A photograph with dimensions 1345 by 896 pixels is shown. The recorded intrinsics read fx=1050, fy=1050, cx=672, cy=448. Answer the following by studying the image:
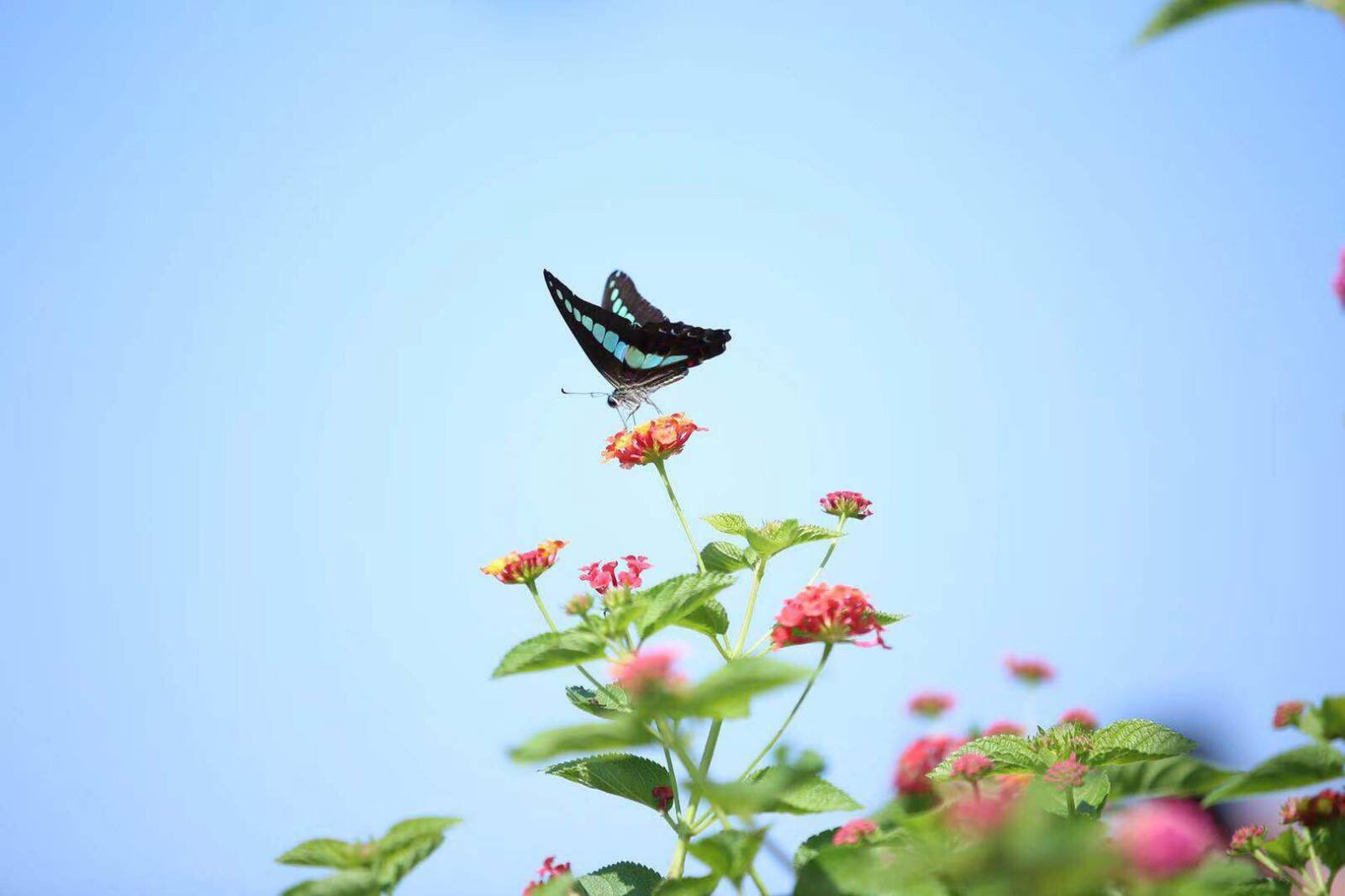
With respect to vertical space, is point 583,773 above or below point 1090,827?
above

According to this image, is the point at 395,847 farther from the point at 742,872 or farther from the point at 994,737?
the point at 994,737

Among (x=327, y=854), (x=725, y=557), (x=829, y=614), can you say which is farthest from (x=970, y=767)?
(x=327, y=854)

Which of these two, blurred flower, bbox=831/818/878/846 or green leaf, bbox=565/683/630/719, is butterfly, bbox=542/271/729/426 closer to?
green leaf, bbox=565/683/630/719

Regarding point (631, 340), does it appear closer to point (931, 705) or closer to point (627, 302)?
point (627, 302)

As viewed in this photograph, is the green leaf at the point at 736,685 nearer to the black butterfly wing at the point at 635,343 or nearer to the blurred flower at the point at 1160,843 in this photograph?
the blurred flower at the point at 1160,843

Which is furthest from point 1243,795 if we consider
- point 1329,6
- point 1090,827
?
point 1329,6

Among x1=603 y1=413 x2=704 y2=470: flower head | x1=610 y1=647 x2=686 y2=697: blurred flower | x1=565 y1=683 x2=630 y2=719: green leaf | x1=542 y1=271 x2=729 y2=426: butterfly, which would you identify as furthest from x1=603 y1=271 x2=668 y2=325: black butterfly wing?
x1=610 y1=647 x2=686 y2=697: blurred flower
